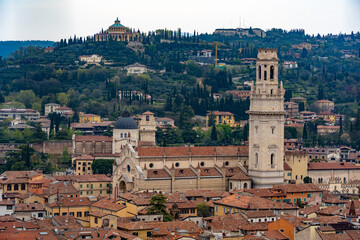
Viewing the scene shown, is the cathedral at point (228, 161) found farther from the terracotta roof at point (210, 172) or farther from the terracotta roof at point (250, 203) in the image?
the terracotta roof at point (250, 203)

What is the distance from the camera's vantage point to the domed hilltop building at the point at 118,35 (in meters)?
168

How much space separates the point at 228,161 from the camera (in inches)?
2569

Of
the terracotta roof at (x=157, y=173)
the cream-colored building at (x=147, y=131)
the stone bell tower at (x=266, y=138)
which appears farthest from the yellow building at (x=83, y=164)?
the stone bell tower at (x=266, y=138)

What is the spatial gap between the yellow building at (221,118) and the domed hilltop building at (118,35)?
54.5 m

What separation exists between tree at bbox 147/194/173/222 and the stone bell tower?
1221 centimetres

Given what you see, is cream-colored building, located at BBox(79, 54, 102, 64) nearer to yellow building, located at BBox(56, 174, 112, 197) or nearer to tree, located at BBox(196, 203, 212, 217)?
yellow building, located at BBox(56, 174, 112, 197)

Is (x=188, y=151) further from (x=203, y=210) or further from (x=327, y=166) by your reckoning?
(x=327, y=166)

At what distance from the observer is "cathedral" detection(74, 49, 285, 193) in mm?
62688

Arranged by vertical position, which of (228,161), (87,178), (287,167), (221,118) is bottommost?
(87,178)

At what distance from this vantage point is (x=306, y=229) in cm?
4481

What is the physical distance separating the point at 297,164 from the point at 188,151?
9.52 meters

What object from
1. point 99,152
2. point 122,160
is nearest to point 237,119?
point 99,152

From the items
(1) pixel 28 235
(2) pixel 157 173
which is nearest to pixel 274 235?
(1) pixel 28 235

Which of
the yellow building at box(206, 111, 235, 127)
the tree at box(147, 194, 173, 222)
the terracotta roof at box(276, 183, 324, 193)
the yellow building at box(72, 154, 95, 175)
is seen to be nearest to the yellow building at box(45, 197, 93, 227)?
the tree at box(147, 194, 173, 222)
